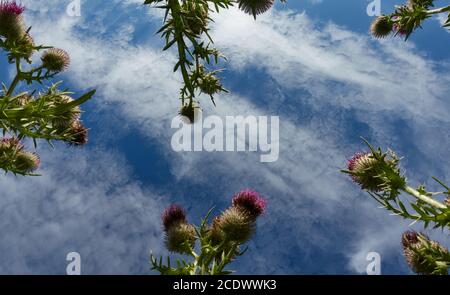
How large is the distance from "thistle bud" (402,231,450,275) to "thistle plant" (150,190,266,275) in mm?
1729

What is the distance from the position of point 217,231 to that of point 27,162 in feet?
9.46

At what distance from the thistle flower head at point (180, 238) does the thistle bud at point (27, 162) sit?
2223 millimetres

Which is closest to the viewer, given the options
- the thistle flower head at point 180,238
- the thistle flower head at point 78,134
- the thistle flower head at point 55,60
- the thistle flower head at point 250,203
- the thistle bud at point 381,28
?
the thistle flower head at point 180,238

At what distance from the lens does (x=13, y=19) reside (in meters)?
5.23

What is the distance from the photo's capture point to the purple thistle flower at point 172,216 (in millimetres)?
5379

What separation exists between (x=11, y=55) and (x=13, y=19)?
0.77 metres

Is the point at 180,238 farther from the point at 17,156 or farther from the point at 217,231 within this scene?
the point at 17,156

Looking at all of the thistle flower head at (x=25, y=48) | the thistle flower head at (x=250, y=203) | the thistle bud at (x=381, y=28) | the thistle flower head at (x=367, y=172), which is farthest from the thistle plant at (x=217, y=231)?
the thistle bud at (x=381, y=28)

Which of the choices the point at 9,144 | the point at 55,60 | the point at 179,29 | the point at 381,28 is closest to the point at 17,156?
the point at 9,144

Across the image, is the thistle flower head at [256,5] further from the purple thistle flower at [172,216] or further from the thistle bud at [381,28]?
the thistle bud at [381,28]

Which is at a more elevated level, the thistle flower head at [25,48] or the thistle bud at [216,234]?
the thistle flower head at [25,48]

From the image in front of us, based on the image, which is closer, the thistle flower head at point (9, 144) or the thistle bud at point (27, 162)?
the thistle flower head at point (9, 144)
